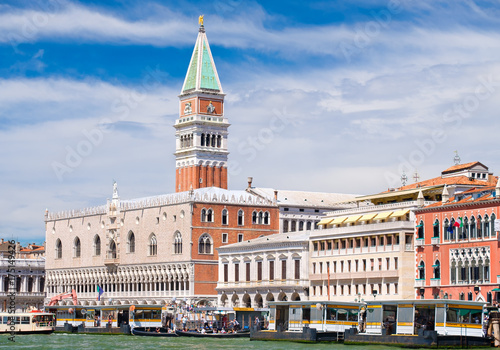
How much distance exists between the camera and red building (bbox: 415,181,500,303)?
91312 millimetres

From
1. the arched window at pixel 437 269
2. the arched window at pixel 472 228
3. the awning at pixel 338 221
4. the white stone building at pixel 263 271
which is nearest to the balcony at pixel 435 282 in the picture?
the arched window at pixel 437 269

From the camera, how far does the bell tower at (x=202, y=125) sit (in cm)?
15975

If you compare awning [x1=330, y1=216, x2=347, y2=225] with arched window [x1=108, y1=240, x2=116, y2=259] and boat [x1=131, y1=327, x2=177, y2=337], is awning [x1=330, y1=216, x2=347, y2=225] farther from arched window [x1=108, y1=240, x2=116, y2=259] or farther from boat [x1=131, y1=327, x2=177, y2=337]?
arched window [x1=108, y1=240, x2=116, y2=259]

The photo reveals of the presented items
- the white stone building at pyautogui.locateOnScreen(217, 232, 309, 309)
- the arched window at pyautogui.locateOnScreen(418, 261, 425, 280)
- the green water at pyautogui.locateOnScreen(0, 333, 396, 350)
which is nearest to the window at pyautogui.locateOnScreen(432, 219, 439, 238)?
the arched window at pyautogui.locateOnScreen(418, 261, 425, 280)

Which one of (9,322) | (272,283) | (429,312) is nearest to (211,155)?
(272,283)

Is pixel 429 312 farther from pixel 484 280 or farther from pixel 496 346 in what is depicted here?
pixel 484 280

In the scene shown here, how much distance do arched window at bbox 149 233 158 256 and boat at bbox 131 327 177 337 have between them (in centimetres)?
2729

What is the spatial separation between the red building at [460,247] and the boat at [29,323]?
3454 centimetres

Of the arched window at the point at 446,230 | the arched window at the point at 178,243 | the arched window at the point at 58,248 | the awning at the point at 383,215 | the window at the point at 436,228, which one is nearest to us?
the arched window at the point at 446,230

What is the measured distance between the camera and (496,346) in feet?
245

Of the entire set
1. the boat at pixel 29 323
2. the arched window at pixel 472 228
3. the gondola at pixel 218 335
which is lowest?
the gondola at pixel 218 335

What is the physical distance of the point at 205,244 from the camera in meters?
129

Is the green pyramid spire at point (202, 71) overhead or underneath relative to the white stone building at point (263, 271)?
overhead

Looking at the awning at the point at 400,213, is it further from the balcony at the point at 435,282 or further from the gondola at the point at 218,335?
the gondola at the point at 218,335
